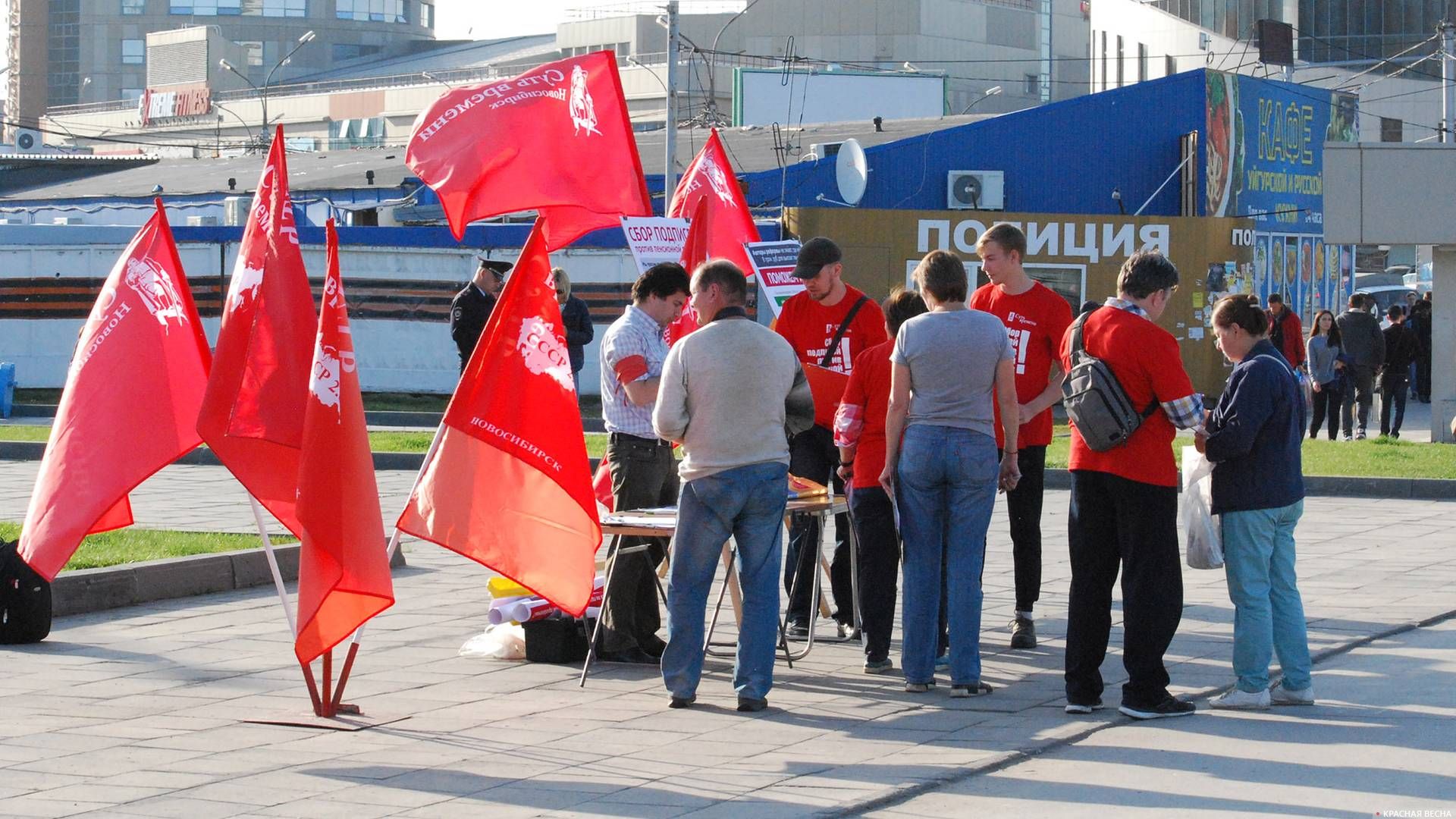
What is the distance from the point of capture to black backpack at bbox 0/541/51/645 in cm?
870

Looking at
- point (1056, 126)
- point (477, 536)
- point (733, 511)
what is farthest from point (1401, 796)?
point (1056, 126)

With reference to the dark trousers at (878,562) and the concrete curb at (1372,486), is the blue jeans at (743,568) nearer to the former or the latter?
the dark trousers at (878,562)

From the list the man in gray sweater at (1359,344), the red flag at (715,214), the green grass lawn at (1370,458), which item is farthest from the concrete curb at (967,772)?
the man in gray sweater at (1359,344)

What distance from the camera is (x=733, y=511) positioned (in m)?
7.20

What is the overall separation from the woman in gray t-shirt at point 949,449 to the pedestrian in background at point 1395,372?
631 inches

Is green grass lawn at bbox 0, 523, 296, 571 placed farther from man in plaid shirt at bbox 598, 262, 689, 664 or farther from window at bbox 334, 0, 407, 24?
window at bbox 334, 0, 407, 24

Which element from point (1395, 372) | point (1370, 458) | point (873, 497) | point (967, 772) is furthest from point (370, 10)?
point (967, 772)

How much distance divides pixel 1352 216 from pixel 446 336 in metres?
12.6

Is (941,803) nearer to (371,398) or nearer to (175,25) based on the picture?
(371,398)

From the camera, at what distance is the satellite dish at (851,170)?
1038 inches

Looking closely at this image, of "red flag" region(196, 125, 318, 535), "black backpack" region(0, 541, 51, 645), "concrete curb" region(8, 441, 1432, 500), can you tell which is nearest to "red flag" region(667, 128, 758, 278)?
"black backpack" region(0, 541, 51, 645)

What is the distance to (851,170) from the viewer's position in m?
26.8

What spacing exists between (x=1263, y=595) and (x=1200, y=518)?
39 centimetres

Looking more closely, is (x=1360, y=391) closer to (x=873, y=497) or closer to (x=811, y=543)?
(x=811, y=543)
